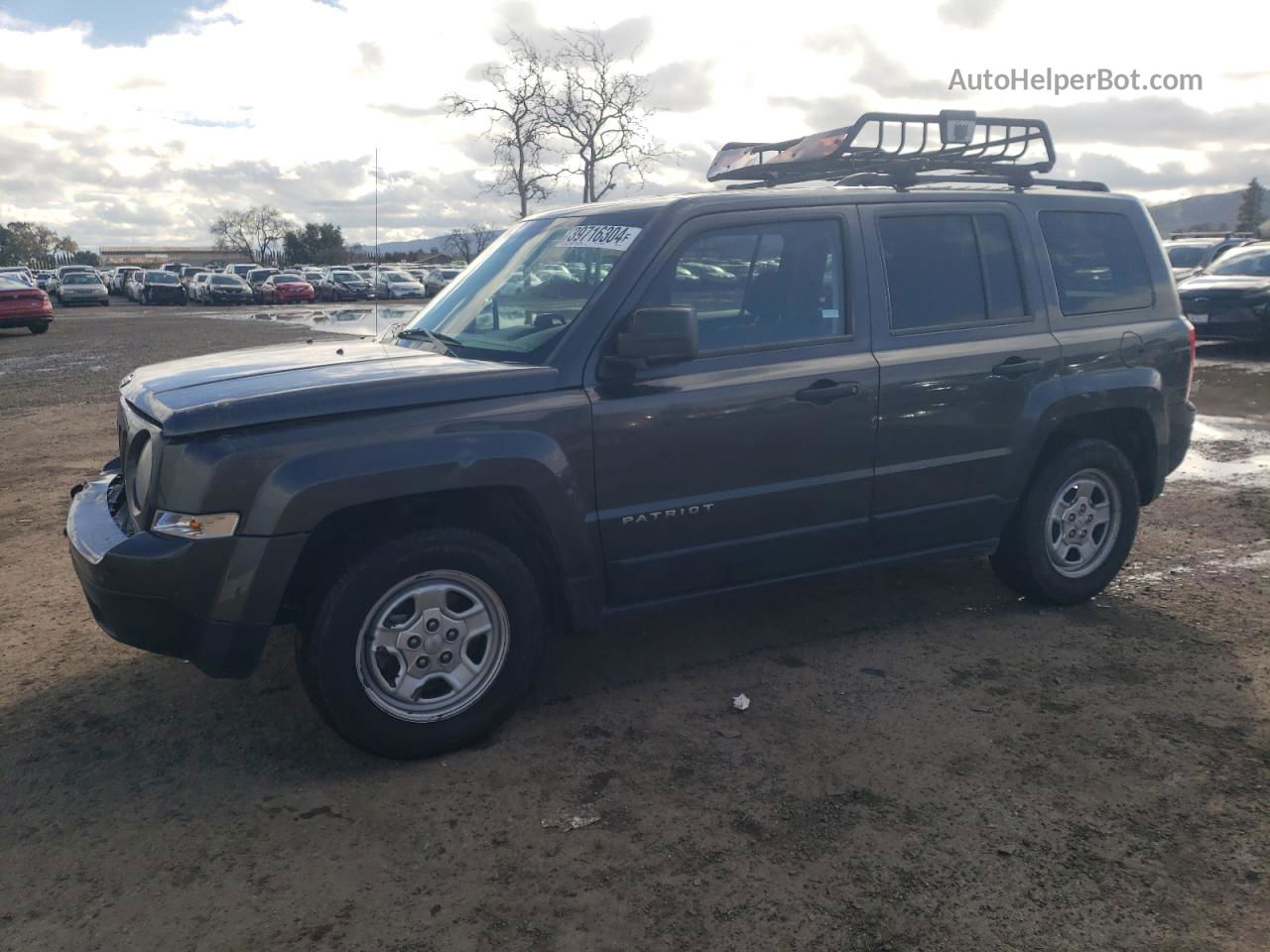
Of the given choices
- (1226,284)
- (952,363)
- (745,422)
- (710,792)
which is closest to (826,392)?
(745,422)

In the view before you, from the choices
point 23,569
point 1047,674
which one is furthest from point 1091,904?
point 23,569

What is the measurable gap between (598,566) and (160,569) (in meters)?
1.46

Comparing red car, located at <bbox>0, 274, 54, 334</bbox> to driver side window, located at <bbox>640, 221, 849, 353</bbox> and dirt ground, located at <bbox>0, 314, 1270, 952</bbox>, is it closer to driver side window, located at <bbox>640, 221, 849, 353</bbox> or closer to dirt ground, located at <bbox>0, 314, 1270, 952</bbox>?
dirt ground, located at <bbox>0, 314, 1270, 952</bbox>

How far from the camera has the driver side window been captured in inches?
156

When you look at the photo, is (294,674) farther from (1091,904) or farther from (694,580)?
(1091,904)

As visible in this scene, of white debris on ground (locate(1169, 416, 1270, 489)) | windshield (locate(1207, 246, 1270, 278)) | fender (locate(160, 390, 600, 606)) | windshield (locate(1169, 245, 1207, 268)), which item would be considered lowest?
white debris on ground (locate(1169, 416, 1270, 489))

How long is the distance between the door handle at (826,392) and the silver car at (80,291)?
1807 inches

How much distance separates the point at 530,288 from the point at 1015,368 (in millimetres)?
2168

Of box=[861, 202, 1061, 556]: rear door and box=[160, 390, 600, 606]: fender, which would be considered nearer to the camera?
box=[160, 390, 600, 606]: fender

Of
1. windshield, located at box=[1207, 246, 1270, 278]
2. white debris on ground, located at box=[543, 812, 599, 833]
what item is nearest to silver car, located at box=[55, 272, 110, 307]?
windshield, located at box=[1207, 246, 1270, 278]

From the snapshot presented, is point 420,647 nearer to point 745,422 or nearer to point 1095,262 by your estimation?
point 745,422

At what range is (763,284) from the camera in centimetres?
414

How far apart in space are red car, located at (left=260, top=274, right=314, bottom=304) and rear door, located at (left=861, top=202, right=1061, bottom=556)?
141 ft

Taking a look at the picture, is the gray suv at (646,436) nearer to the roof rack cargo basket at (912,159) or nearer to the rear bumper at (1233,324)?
the roof rack cargo basket at (912,159)
